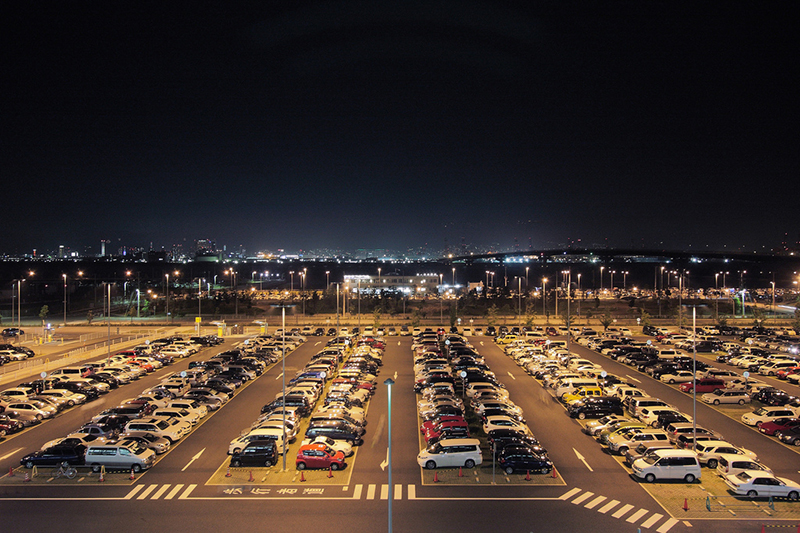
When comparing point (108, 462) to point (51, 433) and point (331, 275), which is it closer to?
point (51, 433)

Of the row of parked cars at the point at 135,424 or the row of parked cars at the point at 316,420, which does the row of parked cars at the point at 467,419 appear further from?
the row of parked cars at the point at 135,424

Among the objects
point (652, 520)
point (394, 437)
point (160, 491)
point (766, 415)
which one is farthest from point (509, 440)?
point (766, 415)

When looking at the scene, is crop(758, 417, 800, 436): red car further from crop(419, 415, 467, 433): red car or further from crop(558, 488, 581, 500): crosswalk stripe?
crop(419, 415, 467, 433): red car

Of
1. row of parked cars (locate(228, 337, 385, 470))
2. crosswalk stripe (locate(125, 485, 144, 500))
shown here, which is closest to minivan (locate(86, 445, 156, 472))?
crosswalk stripe (locate(125, 485, 144, 500))

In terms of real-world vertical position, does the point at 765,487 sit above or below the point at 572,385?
below

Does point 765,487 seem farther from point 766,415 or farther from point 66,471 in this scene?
point 66,471

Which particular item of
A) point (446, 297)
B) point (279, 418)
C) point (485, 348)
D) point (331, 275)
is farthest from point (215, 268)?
point (279, 418)

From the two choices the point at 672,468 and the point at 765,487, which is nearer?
the point at 765,487
